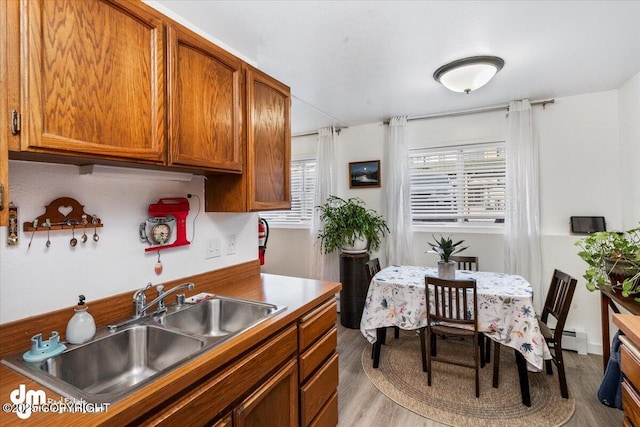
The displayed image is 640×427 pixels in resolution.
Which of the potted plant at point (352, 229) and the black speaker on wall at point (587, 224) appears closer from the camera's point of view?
the black speaker on wall at point (587, 224)

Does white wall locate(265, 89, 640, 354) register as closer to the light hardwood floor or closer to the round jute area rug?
the light hardwood floor

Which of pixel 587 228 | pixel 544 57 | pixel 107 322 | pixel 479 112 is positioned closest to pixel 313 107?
pixel 479 112

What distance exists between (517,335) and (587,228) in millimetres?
1581

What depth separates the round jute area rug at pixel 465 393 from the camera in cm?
202

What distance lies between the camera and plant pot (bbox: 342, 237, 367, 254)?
3.54m

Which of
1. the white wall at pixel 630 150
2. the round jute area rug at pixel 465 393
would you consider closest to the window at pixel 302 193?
the round jute area rug at pixel 465 393

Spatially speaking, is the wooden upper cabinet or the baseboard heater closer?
the wooden upper cabinet

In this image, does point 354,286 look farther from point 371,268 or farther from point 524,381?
point 524,381

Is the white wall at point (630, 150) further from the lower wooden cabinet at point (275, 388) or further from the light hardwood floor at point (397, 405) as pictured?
the lower wooden cabinet at point (275, 388)

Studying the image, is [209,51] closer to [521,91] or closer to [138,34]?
[138,34]

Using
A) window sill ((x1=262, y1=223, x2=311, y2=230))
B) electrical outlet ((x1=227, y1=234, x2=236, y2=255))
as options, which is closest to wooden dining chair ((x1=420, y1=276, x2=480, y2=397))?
electrical outlet ((x1=227, y1=234, x2=236, y2=255))

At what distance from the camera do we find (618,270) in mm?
1786

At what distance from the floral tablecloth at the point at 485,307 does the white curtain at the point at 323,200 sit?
3.97ft

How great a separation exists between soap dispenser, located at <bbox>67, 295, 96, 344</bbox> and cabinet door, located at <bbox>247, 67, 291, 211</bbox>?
89cm
